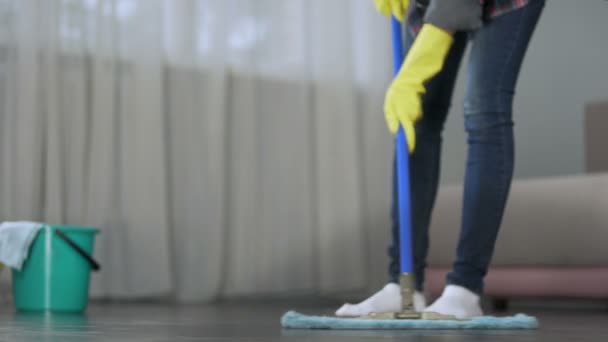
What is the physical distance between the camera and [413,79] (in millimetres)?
1495

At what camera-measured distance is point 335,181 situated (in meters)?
3.26

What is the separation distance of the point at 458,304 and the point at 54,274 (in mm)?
1074

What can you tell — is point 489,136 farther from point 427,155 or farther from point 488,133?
point 427,155

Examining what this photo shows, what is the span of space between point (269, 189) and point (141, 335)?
6.43ft

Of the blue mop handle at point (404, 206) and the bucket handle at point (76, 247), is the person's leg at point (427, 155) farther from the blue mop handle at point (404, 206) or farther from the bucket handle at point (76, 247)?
the bucket handle at point (76, 247)

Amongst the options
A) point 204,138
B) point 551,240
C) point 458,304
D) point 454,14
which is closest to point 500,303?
point 551,240

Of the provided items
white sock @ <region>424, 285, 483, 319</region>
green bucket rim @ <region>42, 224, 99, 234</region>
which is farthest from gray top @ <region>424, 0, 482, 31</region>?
green bucket rim @ <region>42, 224, 99, 234</region>

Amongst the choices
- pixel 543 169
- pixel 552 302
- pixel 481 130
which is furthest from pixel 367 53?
pixel 481 130

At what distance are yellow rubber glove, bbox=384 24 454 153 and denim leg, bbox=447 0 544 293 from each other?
0.28ft

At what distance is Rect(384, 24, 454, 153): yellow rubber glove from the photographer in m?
1.49

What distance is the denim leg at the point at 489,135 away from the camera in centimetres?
154

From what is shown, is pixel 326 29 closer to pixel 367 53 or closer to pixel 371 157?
pixel 367 53

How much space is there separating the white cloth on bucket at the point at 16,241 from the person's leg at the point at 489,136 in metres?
1.05

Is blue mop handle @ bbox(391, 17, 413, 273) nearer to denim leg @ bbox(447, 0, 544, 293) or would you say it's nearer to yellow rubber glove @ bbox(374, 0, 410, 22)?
denim leg @ bbox(447, 0, 544, 293)
